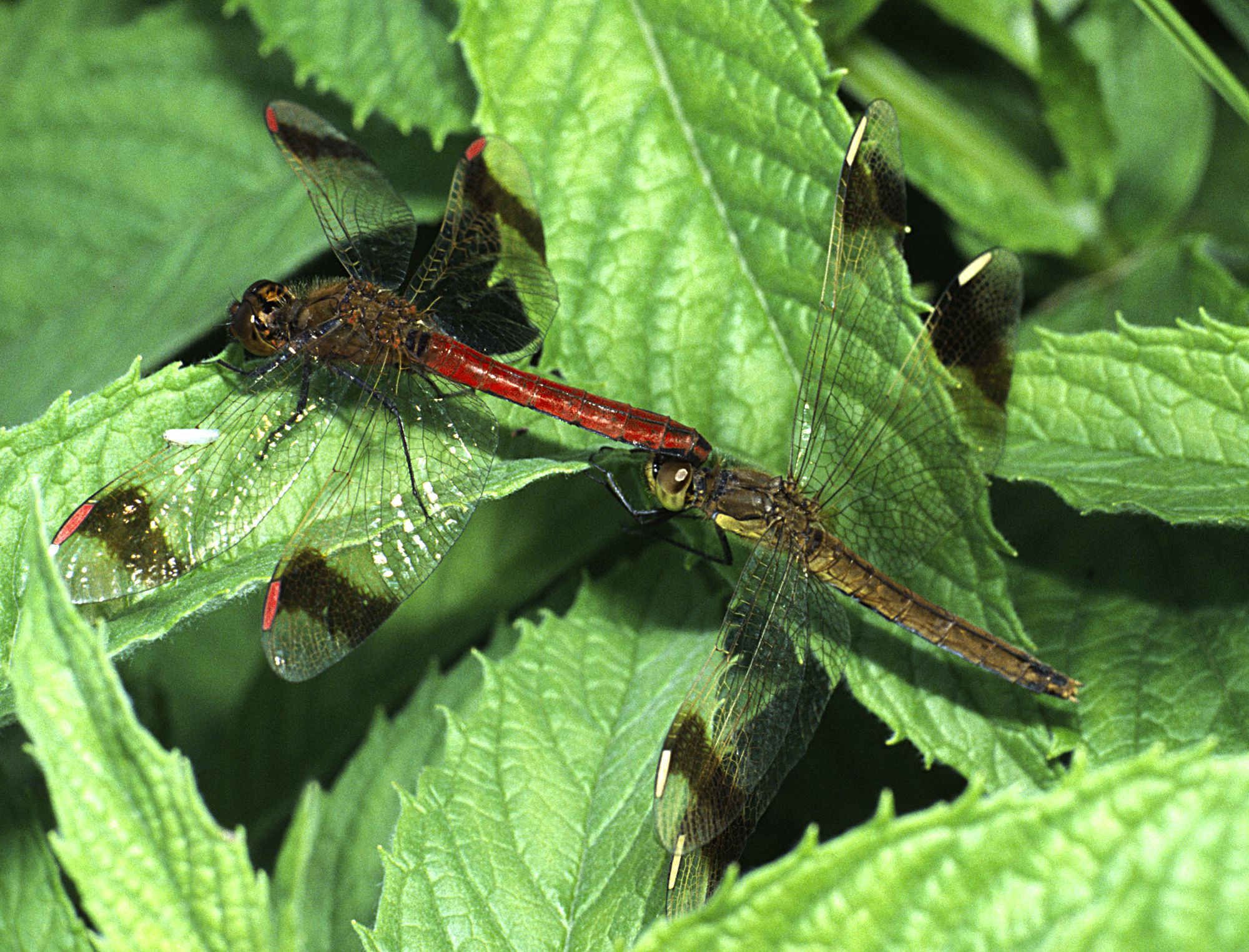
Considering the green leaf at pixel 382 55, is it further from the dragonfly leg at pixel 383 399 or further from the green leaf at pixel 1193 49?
the green leaf at pixel 1193 49

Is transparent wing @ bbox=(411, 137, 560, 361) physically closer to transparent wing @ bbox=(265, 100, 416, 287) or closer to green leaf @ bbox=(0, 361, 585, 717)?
transparent wing @ bbox=(265, 100, 416, 287)

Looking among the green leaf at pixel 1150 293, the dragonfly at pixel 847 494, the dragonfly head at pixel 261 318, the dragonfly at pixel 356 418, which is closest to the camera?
the dragonfly at pixel 356 418

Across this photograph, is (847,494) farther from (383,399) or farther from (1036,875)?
(1036,875)

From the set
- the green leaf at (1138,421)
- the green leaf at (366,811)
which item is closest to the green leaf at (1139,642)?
the green leaf at (1138,421)

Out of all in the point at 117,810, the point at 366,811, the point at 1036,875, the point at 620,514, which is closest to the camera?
the point at 1036,875

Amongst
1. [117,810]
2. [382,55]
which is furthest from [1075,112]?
[117,810]

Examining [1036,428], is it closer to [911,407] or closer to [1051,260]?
[911,407]
